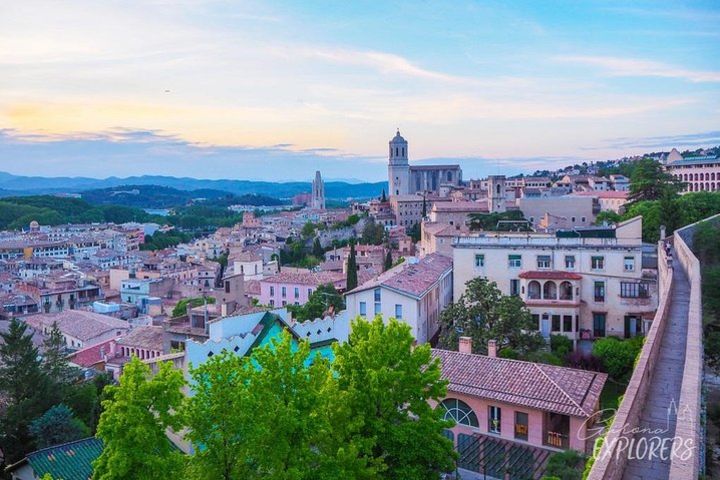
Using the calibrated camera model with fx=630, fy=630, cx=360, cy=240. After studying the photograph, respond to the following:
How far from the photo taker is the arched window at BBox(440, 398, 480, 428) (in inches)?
771

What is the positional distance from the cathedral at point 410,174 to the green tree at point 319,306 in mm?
98493

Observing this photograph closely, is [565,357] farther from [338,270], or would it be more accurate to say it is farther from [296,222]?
[296,222]

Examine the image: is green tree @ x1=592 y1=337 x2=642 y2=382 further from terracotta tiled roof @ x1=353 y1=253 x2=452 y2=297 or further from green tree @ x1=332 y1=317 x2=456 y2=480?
green tree @ x1=332 y1=317 x2=456 y2=480

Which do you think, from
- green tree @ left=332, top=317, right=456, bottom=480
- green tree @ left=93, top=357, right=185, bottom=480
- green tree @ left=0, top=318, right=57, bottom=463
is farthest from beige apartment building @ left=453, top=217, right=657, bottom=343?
green tree @ left=93, top=357, right=185, bottom=480

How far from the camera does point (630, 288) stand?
30609mm

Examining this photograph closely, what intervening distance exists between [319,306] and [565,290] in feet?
49.6

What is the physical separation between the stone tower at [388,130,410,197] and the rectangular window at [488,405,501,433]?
127 meters

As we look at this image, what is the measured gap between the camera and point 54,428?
21.3 meters

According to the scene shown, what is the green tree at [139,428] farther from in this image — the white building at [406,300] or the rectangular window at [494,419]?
the white building at [406,300]

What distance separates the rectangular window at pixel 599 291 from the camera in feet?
102

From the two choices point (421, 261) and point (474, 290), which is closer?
point (474, 290)

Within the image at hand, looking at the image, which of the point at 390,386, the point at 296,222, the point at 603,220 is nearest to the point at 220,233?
the point at 296,222

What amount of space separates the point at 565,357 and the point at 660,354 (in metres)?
12.9

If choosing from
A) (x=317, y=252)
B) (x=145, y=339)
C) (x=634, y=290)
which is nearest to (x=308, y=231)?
(x=317, y=252)
